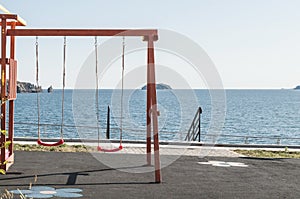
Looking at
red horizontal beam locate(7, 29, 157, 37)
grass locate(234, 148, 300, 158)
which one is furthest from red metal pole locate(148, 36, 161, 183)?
grass locate(234, 148, 300, 158)

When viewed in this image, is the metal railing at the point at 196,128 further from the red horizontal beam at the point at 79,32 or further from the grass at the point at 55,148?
the red horizontal beam at the point at 79,32

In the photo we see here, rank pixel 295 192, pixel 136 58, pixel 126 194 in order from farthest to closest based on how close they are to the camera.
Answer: pixel 136 58
pixel 295 192
pixel 126 194

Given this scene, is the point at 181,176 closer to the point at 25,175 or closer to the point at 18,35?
the point at 25,175

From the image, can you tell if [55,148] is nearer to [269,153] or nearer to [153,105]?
[153,105]

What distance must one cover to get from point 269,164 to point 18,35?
5279 millimetres

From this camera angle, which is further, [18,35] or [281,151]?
[281,151]

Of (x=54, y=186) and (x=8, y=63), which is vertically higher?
(x=8, y=63)

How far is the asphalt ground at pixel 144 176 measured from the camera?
267 inches

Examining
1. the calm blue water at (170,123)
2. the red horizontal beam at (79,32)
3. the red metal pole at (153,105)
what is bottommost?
the calm blue water at (170,123)

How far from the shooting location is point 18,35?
26.8 ft

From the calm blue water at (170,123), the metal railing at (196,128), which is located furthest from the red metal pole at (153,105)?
the metal railing at (196,128)

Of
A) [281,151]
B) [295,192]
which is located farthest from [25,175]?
[281,151]

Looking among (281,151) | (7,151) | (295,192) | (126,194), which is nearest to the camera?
(126,194)

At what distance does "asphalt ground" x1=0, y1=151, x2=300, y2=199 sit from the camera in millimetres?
6789
